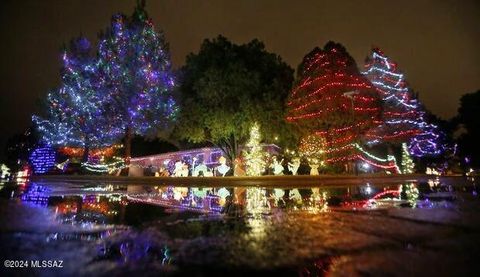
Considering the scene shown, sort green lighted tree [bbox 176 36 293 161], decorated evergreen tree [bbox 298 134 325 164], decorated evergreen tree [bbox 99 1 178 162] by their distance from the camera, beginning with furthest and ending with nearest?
decorated evergreen tree [bbox 99 1 178 162], green lighted tree [bbox 176 36 293 161], decorated evergreen tree [bbox 298 134 325 164]

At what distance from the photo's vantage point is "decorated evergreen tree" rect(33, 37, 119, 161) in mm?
30312

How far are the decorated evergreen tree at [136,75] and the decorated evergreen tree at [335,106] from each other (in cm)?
1237

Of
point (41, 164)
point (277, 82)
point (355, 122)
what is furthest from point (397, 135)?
point (41, 164)

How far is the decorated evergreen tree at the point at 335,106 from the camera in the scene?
953 inches

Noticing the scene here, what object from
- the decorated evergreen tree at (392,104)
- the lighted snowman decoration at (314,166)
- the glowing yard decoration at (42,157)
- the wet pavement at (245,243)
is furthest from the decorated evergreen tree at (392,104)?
the glowing yard decoration at (42,157)

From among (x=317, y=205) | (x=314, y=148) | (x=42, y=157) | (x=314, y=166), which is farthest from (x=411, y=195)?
(x=42, y=157)

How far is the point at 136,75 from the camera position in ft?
97.8

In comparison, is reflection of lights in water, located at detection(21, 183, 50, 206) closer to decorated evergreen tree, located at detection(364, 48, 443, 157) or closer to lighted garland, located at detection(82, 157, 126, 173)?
lighted garland, located at detection(82, 157, 126, 173)

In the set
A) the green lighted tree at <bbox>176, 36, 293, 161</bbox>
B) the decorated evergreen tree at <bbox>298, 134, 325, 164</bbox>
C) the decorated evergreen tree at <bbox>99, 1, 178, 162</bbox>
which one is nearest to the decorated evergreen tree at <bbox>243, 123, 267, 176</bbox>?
the green lighted tree at <bbox>176, 36, 293, 161</bbox>

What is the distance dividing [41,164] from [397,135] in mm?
62366

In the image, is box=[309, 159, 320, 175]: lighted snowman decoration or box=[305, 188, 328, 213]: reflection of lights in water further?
box=[309, 159, 320, 175]: lighted snowman decoration

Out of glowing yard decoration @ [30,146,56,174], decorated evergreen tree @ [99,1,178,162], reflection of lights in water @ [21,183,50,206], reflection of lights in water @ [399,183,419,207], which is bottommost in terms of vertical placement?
reflection of lights in water @ [21,183,50,206]

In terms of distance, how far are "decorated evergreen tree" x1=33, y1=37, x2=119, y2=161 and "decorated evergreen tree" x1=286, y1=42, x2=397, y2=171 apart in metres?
18.2

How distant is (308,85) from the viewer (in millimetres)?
25562
